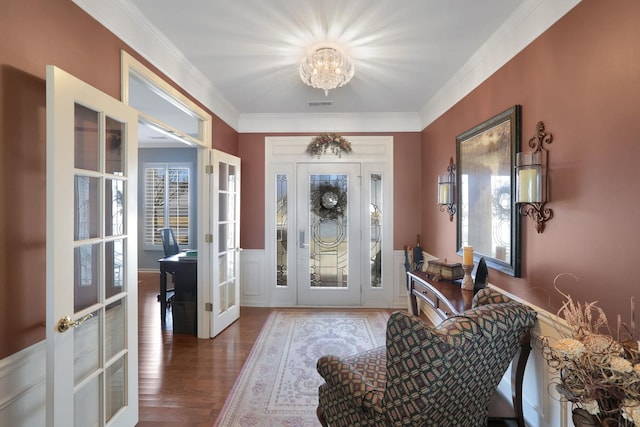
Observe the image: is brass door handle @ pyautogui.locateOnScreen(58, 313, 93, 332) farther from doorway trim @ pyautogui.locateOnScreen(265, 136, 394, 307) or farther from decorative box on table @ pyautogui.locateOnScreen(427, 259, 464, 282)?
doorway trim @ pyautogui.locateOnScreen(265, 136, 394, 307)

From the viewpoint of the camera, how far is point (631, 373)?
0.94 meters

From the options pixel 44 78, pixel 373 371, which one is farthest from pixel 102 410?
pixel 44 78

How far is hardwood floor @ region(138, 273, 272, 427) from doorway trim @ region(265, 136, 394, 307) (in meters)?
0.61

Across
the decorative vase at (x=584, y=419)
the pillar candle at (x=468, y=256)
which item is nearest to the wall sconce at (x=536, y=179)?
the pillar candle at (x=468, y=256)

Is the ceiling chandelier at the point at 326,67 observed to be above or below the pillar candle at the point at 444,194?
above

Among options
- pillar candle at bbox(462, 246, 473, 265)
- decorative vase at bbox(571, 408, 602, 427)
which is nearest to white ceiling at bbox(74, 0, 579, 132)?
pillar candle at bbox(462, 246, 473, 265)

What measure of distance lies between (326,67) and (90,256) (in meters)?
2.11

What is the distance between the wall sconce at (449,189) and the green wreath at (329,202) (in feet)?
4.90

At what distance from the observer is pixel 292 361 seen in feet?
9.48

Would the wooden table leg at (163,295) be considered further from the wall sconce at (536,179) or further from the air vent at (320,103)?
the wall sconce at (536,179)

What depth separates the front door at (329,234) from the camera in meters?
4.43

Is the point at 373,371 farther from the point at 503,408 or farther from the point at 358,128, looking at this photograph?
the point at 358,128

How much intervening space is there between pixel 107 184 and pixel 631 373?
2438 mm

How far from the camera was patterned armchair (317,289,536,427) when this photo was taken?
118 centimetres
